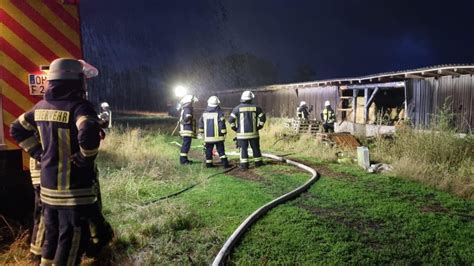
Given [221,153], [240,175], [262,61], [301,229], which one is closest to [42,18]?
[301,229]

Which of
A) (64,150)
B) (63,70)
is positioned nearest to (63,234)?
(64,150)

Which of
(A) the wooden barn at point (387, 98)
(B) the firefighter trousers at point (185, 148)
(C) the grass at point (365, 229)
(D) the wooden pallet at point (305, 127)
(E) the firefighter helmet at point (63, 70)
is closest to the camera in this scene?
(E) the firefighter helmet at point (63, 70)

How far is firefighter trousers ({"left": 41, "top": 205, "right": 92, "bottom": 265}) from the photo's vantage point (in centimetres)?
283

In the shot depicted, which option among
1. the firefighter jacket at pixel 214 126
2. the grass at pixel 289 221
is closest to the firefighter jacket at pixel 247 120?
the firefighter jacket at pixel 214 126

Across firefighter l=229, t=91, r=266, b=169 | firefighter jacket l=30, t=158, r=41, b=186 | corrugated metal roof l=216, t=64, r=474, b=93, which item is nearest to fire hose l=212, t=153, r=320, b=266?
firefighter jacket l=30, t=158, r=41, b=186

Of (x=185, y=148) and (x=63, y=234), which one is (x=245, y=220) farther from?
(x=185, y=148)

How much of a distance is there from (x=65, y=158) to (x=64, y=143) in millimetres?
120

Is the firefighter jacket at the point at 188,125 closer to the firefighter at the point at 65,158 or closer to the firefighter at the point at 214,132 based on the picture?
the firefighter at the point at 214,132

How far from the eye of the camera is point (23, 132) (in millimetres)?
2988

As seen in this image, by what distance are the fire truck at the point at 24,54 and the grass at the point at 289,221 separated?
2.40ft

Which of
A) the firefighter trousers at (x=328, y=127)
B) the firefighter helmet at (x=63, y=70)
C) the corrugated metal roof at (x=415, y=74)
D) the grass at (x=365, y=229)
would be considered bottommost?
the grass at (x=365, y=229)

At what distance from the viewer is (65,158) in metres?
2.87

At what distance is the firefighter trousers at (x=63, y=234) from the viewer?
2832 millimetres

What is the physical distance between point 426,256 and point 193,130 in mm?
6578
